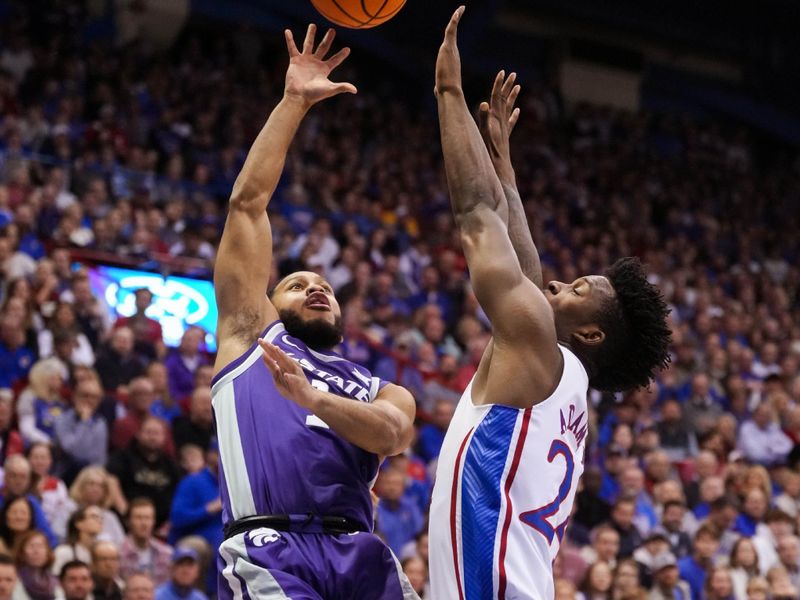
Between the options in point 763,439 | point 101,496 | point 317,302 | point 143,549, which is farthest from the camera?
point 763,439

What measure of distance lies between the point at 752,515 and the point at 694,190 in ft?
31.3

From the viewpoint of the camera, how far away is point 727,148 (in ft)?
69.1

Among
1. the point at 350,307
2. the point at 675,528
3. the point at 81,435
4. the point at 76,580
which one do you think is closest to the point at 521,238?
the point at 76,580

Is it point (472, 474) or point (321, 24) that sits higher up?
point (472, 474)

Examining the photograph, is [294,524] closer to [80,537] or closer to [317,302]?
[317,302]

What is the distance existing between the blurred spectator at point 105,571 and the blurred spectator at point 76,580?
0.63 ft

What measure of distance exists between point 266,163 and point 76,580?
3.12 metres

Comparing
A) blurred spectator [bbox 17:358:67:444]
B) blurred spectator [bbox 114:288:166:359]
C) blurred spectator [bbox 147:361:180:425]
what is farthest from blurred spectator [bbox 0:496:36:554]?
blurred spectator [bbox 114:288:166:359]

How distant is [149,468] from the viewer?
26.2ft

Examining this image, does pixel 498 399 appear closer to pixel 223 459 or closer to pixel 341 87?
pixel 223 459

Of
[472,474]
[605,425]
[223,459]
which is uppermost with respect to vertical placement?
[472,474]

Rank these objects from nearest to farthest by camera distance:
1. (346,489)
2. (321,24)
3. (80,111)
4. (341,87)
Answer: (346,489)
(341,87)
(80,111)
(321,24)

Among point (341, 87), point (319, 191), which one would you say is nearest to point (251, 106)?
point (319, 191)

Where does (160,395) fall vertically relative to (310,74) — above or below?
below
